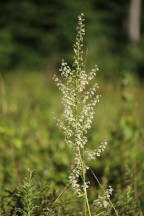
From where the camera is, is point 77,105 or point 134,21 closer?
point 77,105

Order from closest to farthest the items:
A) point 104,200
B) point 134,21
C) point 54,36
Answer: point 104,200 → point 54,36 → point 134,21

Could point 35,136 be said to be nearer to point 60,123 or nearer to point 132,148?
point 132,148

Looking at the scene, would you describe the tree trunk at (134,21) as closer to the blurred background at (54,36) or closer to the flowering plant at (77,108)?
the blurred background at (54,36)

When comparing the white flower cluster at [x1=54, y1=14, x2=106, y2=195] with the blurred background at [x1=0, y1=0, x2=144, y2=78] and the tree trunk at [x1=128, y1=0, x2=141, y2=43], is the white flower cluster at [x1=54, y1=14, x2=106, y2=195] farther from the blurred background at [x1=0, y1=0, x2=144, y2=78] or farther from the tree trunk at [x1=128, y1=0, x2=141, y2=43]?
the tree trunk at [x1=128, y1=0, x2=141, y2=43]

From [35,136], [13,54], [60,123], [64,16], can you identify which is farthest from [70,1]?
[60,123]

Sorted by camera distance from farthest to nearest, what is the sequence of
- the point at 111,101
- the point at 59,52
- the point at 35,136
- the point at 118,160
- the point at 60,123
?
1. the point at 59,52
2. the point at 111,101
3. the point at 35,136
4. the point at 118,160
5. the point at 60,123

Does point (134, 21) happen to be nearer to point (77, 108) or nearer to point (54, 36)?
point (54, 36)

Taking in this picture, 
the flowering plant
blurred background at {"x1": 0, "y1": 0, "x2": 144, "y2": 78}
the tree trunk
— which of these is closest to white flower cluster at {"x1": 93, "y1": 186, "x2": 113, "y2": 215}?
the flowering plant

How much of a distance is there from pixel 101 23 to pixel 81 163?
A: 13.8 metres

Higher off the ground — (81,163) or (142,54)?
(142,54)

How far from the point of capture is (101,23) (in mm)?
14555

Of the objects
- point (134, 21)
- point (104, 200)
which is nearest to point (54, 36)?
point (134, 21)

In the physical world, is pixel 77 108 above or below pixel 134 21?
below

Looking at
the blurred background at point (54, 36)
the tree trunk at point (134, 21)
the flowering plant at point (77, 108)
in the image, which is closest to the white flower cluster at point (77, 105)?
the flowering plant at point (77, 108)
